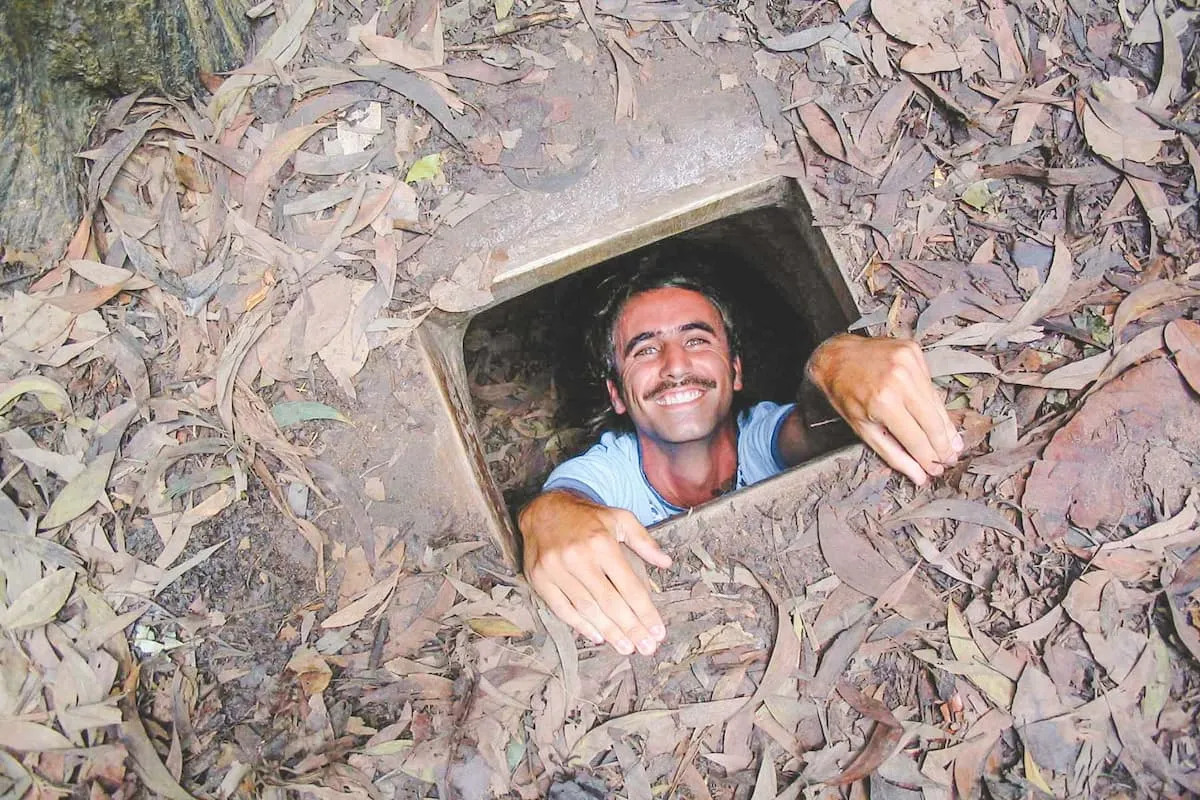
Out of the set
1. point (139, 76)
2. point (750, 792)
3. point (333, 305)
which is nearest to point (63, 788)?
point (333, 305)

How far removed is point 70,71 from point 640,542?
2.27m

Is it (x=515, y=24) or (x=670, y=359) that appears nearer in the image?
(x=515, y=24)

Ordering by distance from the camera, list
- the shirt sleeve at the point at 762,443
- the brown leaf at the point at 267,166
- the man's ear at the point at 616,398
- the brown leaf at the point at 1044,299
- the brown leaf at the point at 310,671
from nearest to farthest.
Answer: the brown leaf at the point at 310,671
the brown leaf at the point at 1044,299
the brown leaf at the point at 267,166
the shirt sleeve at the point at 762,443
the man's ear at the point at 616,398

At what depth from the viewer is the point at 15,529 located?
258 cm

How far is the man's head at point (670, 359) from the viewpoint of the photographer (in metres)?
3.60

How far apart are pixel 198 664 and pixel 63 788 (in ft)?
1.46

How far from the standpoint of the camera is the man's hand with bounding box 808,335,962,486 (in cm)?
248

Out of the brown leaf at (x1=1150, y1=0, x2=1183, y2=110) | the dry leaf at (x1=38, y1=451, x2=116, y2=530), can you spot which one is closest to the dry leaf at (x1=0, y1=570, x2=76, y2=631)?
the dry leaf at (x1=38, y1=451, x2=116, y2=530)

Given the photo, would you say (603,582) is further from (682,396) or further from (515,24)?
(515,24)

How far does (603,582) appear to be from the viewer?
2502 millimetres

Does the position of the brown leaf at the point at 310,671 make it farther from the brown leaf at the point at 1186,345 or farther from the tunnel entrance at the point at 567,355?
the brown leaf at the point at 1186,345

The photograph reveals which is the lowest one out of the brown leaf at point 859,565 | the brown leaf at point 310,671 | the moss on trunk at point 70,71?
the brown leaf at point 859,565

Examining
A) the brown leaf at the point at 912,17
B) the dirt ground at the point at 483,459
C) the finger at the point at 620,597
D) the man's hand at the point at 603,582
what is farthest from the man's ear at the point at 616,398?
the brown leaf at the point at 912,17

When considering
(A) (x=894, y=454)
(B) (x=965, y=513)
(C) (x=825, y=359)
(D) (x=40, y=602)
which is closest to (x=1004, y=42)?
(C) (x=825, y=359)
